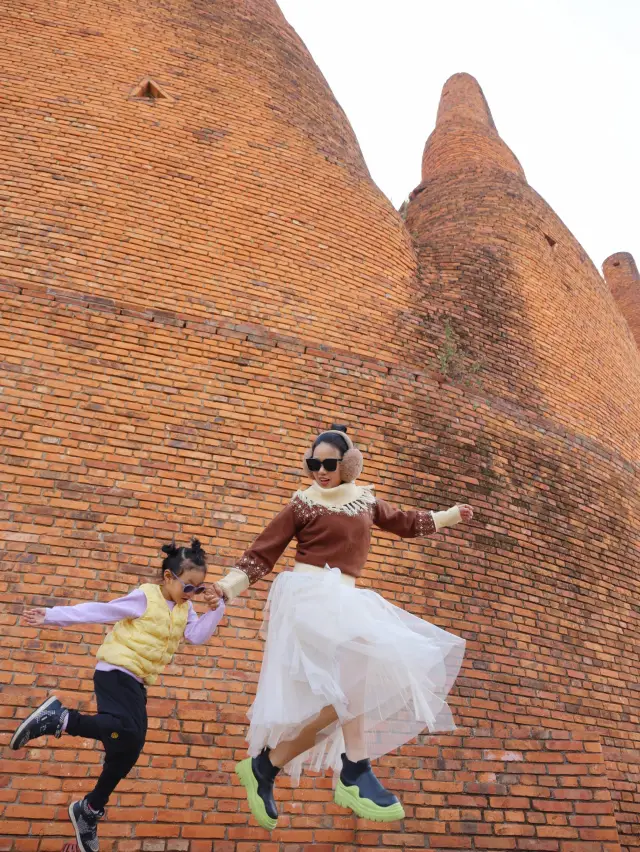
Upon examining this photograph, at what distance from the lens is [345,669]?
234 centimetres

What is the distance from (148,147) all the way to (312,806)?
223 inches

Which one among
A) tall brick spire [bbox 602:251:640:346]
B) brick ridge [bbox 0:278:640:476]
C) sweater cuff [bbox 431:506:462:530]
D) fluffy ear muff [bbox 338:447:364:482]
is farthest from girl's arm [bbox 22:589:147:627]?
tall brick spire [bbox 602:251:640:346]

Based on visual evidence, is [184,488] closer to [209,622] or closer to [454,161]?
[209,622]

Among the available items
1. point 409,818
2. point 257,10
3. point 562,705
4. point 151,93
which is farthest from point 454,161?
point 409,818

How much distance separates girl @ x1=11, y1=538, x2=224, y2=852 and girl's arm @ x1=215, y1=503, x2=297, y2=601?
93mm

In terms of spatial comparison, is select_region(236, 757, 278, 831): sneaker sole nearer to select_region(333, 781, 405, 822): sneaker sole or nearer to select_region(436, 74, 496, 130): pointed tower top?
select_region(333, 781, 405, 822): sneaker sole

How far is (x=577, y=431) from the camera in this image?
6.60 metres

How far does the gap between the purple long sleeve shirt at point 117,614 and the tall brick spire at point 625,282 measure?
1477cm

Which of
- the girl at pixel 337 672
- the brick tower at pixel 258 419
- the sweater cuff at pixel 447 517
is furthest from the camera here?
the brick tower at pixel 258 419

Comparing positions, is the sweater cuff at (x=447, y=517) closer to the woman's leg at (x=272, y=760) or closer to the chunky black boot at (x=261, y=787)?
the woman's leg at (x=272, y=760)

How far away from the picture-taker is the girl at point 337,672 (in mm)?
2262

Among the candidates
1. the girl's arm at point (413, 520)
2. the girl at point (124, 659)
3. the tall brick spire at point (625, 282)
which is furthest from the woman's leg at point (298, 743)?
the tall brick spire at point (625, 282)

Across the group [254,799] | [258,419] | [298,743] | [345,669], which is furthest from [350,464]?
[258,419]

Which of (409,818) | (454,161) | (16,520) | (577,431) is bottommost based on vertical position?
Result: (409,818)
